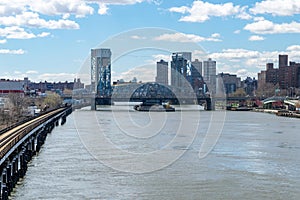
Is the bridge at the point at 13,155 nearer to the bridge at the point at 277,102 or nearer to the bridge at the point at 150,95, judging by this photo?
the bridge at the point at 150,95

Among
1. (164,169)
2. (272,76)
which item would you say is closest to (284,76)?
(272,76)

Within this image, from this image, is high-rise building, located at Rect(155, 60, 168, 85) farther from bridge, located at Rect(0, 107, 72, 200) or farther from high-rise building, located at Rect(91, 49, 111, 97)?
bridge, located at Rect(0, 107, 72, 200)

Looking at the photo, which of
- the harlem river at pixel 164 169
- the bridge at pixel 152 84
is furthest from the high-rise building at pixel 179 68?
the harlem river at pixel 164 169

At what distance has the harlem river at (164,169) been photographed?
633 inches

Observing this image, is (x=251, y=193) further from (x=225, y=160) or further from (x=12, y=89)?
(x=12, y=89)

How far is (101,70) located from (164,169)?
10117 cm

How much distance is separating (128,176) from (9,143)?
4.28 m

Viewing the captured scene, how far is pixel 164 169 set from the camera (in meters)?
20.2

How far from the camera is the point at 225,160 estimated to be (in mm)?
22453

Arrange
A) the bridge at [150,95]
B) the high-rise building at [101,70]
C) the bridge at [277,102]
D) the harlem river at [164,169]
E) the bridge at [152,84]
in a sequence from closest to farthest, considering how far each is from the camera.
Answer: the harlem river at [164,169], the bridge at [277,102], the bridge at [150,95], the bridge at [152,84], the high-rise building at [101,70]

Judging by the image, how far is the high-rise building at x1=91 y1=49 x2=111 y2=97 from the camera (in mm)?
118125

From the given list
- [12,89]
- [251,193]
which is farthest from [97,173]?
[12,89]

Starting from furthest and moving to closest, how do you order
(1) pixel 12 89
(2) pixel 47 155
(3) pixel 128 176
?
(1) pixel 12 89 → (2) pixel 47 155 → (3) pixel 128 176

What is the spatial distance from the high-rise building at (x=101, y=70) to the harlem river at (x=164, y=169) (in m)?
86.7
